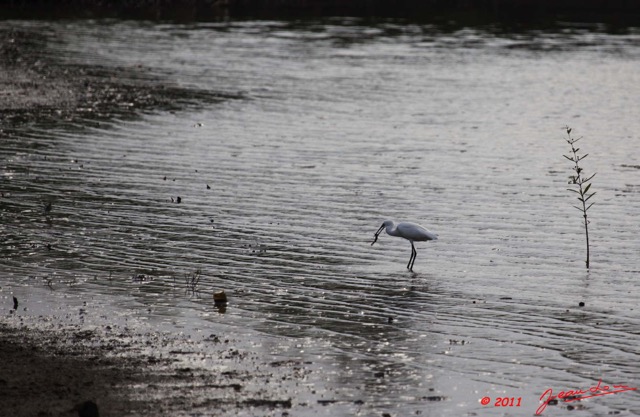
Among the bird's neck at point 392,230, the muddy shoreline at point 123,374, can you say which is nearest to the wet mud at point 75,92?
the bird's neck at point 392,230

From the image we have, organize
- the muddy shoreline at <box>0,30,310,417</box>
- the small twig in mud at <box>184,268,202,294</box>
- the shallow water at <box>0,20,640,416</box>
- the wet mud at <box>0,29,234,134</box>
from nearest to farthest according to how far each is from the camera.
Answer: the muddy shoreline at <box>0,30,310,417</box>, the shallow water at <box>0,20,640,416</box>, the small twig in mud at <box>184,268,202,294</box>, the wet mud at <box>0,29,234,134</box>

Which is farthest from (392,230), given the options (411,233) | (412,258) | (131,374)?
(131,374)

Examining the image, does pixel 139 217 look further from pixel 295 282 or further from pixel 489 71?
pixel 489 71

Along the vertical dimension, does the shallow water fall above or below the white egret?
below

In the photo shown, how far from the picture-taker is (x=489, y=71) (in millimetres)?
38375

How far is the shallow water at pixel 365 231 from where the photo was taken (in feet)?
37.1

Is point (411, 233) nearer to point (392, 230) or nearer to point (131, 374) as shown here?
point (392, 230)

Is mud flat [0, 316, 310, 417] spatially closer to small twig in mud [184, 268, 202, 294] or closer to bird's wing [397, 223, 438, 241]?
small twig in mud [184, 268, 202, 294]

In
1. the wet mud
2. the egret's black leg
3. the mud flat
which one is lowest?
the wet mud

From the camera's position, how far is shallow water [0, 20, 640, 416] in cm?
1130

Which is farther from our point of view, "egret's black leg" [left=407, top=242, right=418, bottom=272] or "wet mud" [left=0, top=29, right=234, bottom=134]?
"wet mud" [left=0, top=29, right=234, bottom=134]

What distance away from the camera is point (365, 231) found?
55.7 feet

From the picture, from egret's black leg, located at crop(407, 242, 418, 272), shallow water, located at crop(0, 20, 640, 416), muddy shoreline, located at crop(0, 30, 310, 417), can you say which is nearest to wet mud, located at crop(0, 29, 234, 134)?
shallow water, located at crop(0, 20, 640, 416)

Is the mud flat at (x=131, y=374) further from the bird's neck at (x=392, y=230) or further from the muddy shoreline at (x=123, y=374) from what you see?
the bird's neck at (x=392, y=230)
